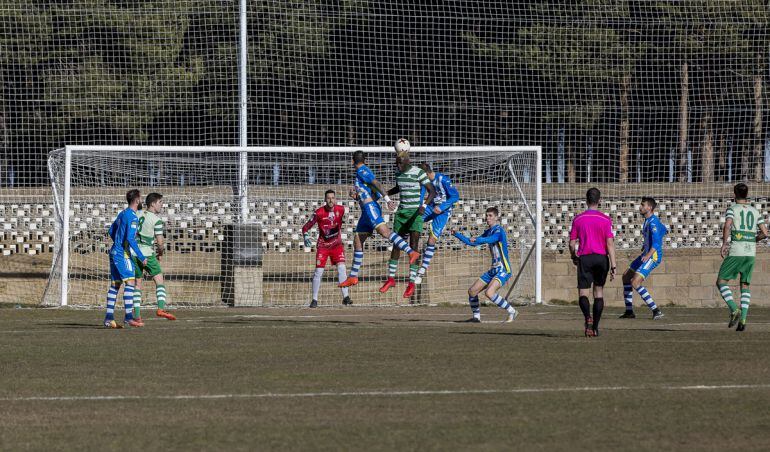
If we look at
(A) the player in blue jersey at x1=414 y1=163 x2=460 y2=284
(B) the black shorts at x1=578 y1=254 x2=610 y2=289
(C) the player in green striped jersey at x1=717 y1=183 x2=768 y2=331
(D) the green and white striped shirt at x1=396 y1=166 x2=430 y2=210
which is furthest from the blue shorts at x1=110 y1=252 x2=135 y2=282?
(C) the player in green striped jersey at x1=717 y1=183 x2=768 y2=331

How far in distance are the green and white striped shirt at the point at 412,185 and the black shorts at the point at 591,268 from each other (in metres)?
3.68

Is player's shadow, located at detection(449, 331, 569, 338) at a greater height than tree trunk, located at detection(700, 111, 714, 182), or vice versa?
tree trunk, located at detection(700, 111, 714, 182)

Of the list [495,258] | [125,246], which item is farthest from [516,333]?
[125,246]

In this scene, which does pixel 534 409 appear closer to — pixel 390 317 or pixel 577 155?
pixel 390 317

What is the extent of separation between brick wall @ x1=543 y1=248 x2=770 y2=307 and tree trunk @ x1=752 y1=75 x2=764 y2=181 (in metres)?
6.70

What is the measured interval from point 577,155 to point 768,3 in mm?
7238

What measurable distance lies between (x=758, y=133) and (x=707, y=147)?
125 inches

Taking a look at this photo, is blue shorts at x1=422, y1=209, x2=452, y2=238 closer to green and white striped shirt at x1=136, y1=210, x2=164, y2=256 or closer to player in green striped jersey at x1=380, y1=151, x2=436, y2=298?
player in green striped jersey at x1=380, y1=151, x2=436, y2=298

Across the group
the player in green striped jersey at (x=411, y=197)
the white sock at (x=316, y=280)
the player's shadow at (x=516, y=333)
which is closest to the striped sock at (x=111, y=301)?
the player in green striped jersey at (x=411, y=197)

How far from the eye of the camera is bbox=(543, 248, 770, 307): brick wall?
91.8 feet

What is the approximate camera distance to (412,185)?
17891 mm

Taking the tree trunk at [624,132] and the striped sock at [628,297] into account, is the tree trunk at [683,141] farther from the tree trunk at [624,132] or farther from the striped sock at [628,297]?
the striped sock at [628,297]

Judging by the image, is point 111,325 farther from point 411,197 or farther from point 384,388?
point 384,388

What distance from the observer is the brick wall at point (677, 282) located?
1101 inches
